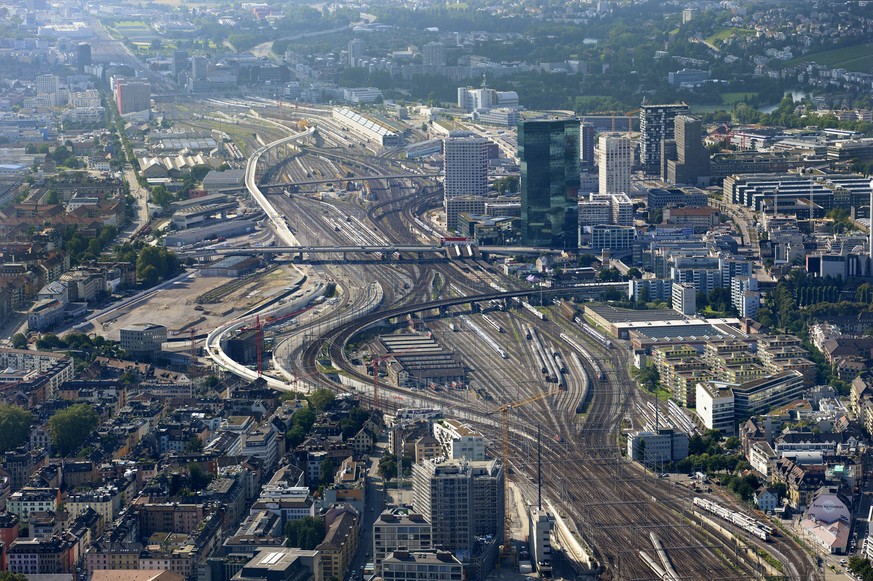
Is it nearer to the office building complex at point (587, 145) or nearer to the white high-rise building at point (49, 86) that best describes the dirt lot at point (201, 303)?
the office building complex at point (587, 145)

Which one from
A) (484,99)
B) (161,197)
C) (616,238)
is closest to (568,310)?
(616,238)

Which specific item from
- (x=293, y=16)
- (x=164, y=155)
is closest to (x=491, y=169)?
(x=164, y=155)

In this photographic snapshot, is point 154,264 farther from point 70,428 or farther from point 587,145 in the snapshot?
point 587,145

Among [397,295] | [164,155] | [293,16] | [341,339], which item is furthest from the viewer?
[293,16]

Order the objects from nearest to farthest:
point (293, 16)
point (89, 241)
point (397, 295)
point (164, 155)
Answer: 1. point (397, 295)
2. point (89, 241)
3. point (164, 155)
4. point (293, 16)

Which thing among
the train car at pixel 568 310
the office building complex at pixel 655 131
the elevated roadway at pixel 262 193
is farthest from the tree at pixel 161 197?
the train car at pixel 568 310

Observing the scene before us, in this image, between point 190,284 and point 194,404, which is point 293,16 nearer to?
point 190,284
